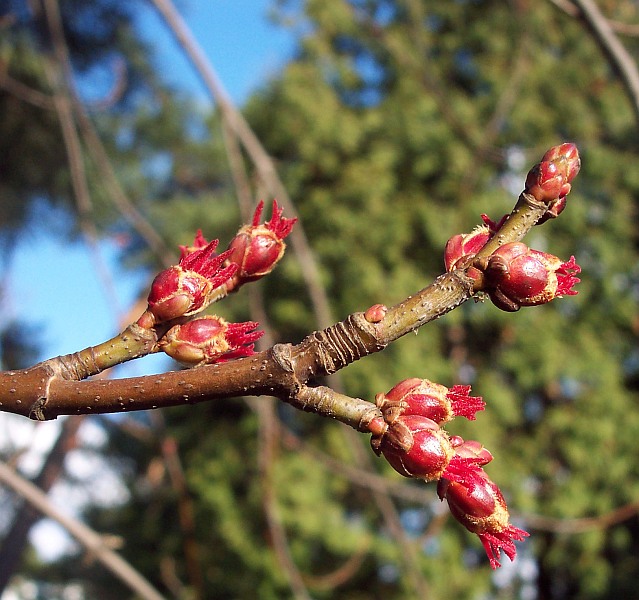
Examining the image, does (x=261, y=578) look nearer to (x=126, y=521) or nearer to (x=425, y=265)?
(x=126, y=521)

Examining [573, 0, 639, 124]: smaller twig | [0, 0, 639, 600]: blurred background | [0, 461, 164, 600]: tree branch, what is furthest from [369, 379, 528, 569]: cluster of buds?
[0, 0, 639, 600]: blurred background

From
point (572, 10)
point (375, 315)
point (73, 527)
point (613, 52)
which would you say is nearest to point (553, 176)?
point (375, 315)

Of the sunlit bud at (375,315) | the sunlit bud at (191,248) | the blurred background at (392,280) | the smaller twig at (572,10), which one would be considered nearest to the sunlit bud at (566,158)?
the sunlit bud at (375,315)

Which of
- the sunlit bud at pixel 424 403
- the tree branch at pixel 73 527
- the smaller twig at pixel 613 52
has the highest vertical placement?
the smaller twig at pixel 613 52

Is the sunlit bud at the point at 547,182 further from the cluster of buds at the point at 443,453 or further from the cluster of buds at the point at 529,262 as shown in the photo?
the cluster of buds at the point at 443,453

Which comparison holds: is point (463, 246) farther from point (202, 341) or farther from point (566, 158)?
point (202, 341)

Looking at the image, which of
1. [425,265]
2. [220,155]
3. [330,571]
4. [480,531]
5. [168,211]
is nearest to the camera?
[480,531]

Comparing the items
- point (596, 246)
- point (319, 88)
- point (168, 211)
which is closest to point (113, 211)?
point (168, 211)

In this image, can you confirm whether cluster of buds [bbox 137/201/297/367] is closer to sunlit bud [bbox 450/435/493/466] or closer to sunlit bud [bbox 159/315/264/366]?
sunlit bud [bbox 159/315/264/366]
